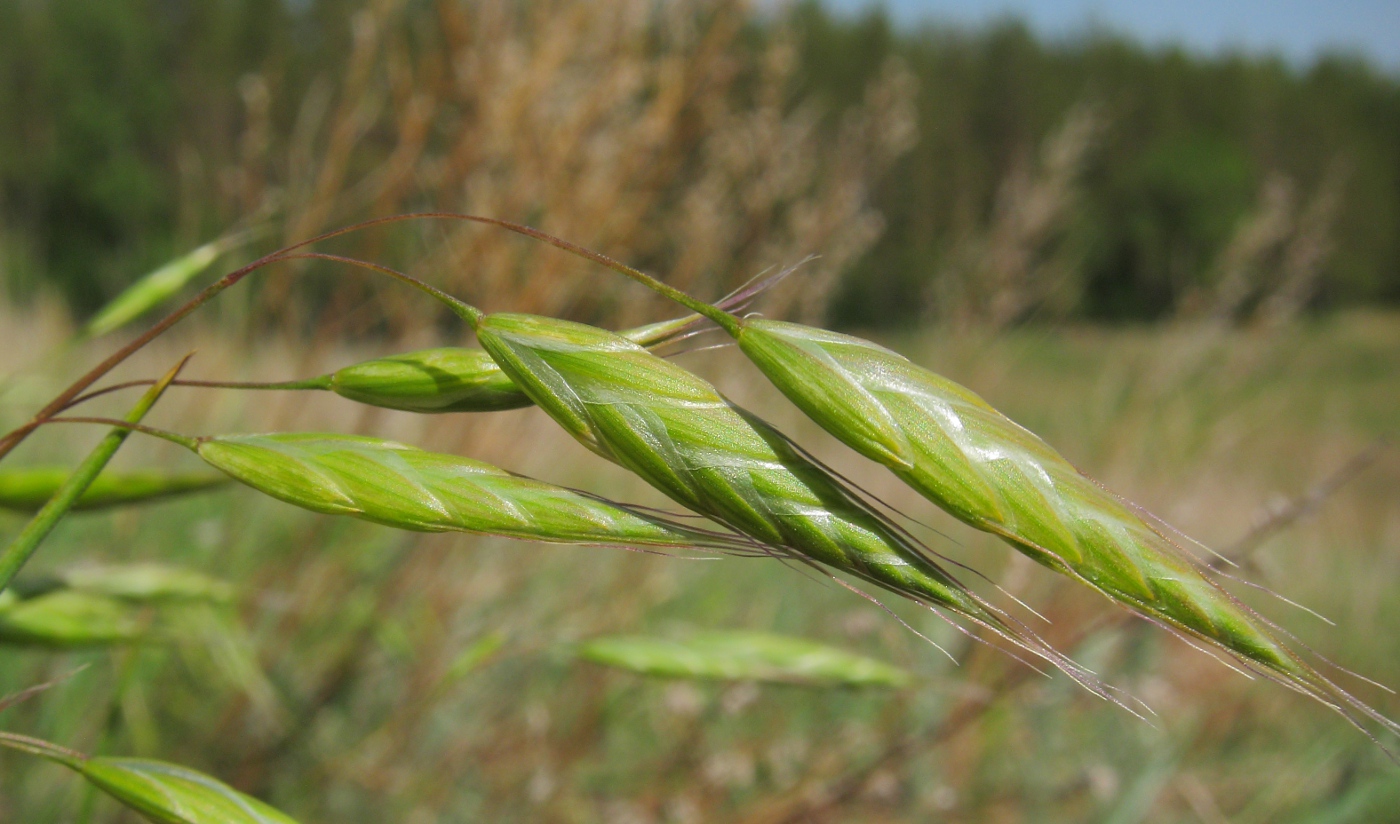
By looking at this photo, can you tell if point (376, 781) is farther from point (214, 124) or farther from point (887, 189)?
point (887, 189)

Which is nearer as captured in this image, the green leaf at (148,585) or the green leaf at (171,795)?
the green leaf at (171,795)

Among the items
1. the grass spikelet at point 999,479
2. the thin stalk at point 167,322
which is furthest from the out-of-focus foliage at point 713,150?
the grass spikelet at point 999,479

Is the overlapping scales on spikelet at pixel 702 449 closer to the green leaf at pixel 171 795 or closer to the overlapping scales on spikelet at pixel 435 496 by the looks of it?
the overlapping scales on spikelet at pixel 435 496

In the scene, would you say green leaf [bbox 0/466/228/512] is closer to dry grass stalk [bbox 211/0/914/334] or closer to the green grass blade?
the green grass blade

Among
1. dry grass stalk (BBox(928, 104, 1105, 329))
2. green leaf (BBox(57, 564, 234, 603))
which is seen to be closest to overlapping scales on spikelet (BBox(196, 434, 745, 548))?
green leaf (BBox(57, 564, 234, 603))

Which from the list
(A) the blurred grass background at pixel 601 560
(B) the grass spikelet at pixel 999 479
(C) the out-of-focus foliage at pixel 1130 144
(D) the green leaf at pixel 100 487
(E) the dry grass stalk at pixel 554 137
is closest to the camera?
(B) the grass spikelet at pixel 999 479

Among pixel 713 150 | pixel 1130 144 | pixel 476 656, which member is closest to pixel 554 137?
pixel 713 150
